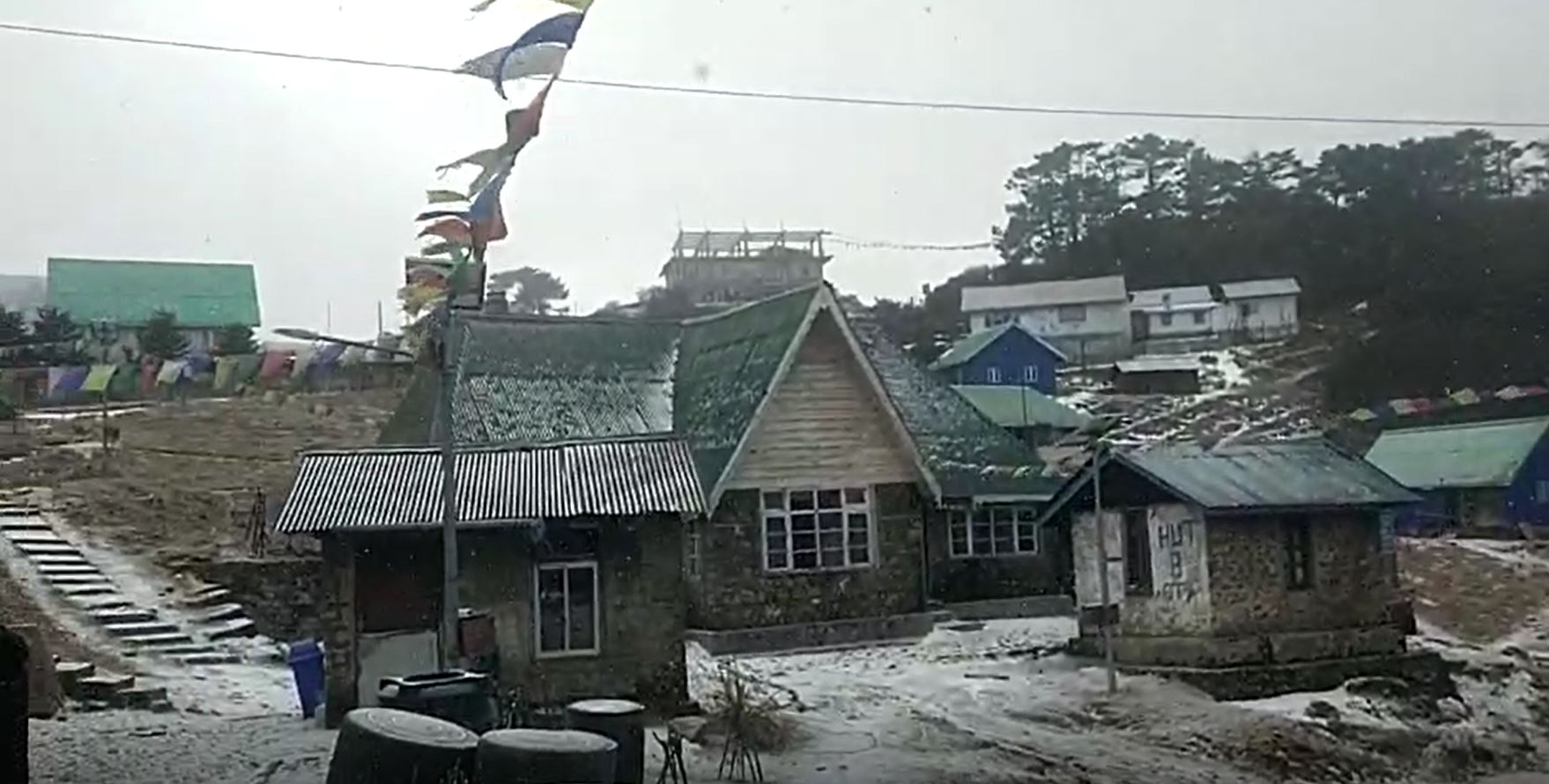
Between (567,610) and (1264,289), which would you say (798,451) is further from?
(567,610)

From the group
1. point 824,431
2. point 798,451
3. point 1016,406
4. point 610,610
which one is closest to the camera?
point 610,610

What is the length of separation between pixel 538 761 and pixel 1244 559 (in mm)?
6704

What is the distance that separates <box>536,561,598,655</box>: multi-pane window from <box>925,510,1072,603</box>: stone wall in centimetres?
559

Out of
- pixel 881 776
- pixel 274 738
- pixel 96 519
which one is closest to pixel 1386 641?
pixel 881 776

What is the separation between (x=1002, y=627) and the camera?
45.5 feet

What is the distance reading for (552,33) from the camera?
27.5 feet

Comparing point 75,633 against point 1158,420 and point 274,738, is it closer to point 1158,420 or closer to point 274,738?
point 274,738

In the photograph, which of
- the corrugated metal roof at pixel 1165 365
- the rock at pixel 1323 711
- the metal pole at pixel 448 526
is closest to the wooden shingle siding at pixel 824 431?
the corrugated metal roof at pixel 1165 365

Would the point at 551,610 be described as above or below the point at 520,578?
below

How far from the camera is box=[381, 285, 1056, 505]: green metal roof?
1446 centimetres

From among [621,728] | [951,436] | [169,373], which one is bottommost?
[621,728]

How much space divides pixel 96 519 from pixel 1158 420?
31.2 ft

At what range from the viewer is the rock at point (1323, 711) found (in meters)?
9.84

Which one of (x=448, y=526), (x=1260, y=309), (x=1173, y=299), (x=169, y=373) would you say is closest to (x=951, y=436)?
(x=1173, y=299)
